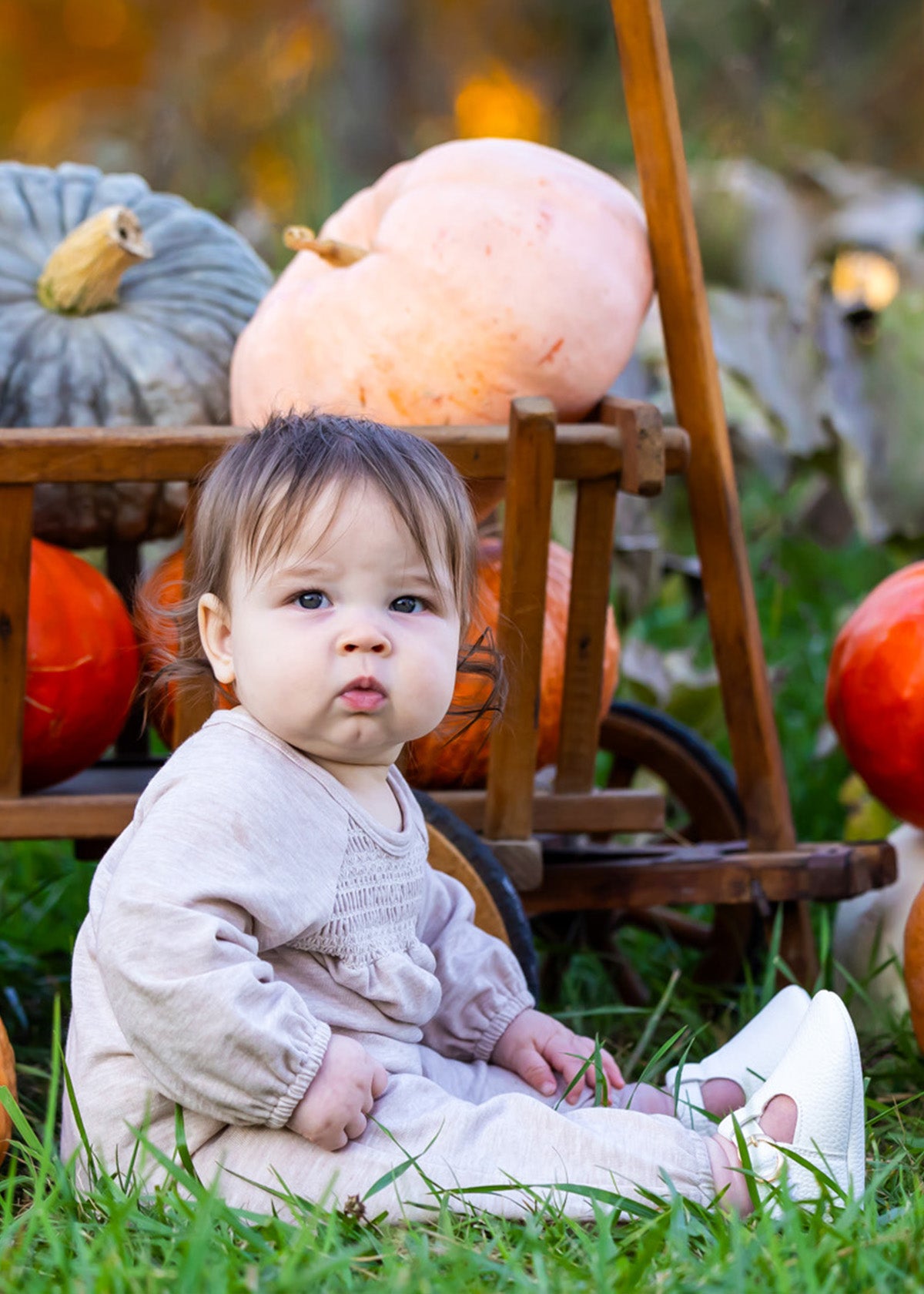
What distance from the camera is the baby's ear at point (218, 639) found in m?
1.56

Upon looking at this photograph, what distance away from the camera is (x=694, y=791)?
247cm

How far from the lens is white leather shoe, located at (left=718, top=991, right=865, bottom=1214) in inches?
55.9

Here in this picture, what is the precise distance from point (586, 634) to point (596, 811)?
254 mm

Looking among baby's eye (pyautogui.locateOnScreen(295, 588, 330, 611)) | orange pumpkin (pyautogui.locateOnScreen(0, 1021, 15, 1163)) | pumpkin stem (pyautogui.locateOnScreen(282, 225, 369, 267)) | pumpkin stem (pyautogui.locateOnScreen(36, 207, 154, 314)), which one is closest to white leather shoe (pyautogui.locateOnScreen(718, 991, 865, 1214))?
baby's eye (pyautogui.locateOnScreen(295, 588, 330, 611))

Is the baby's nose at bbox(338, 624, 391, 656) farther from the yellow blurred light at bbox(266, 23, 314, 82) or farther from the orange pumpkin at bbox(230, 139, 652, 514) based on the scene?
the yellow blurred light at bbox(266, 23, 314, 82)

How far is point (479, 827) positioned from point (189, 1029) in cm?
76

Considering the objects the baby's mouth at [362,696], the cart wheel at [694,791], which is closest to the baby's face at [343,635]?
the baby's mouth at [362,696]

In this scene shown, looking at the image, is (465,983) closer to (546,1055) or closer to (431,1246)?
(546,1055)

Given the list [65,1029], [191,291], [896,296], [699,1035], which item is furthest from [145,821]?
[896,296]

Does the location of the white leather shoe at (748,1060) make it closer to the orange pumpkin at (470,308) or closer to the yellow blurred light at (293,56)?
the orange pumpkin at (470,308)

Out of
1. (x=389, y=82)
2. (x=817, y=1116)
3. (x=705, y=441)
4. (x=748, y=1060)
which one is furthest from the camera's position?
(x=389, y=82)

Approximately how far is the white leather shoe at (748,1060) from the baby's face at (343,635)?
54cm

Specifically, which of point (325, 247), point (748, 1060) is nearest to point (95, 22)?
point (325, 247)

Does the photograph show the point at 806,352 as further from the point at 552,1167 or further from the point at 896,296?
the point at 552,1167
